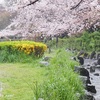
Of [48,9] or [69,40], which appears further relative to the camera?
[69,40]

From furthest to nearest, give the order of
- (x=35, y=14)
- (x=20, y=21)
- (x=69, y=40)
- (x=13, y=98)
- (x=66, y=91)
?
(x=69, y=40), (x=20, y=21), (x=35, y=14), (x=13, y=98), (x=66, y=91)

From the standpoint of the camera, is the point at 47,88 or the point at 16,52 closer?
the point at 47,88

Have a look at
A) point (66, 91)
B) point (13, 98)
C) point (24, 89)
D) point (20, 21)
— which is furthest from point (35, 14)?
point (66, 91)

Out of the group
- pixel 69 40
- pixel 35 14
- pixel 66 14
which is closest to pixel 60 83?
pixel 66 14

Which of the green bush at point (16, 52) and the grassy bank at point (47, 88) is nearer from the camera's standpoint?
the grassy bank at point (47, 88)

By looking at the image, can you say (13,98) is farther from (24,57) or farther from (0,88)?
(24,57)

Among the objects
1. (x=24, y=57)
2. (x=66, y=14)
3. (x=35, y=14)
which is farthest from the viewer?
(x=24, y=57)

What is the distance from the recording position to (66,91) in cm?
680

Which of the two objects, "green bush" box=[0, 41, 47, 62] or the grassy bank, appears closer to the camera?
the grassy bank

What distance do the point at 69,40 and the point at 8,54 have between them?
17.9 metres

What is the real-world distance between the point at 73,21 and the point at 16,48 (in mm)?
6594

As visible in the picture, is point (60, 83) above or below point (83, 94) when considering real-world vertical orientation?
above

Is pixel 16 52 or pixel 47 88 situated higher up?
pixel 47 88

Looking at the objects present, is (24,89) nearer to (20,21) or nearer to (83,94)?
(83,94)
